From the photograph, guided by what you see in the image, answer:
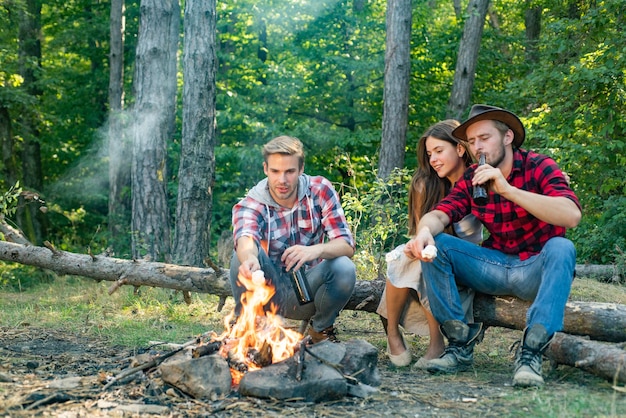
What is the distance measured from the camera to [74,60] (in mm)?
18016

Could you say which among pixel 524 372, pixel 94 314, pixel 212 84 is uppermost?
pixel 212 84

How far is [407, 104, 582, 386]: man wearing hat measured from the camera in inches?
161

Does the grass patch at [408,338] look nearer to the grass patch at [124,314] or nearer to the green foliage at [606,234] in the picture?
the grass patch at [124,314]

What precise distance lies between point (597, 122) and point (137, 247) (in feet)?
22.4

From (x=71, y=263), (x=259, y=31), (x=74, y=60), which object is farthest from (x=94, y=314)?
(x=74, y=60)

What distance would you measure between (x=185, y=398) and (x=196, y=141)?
5.56 metres

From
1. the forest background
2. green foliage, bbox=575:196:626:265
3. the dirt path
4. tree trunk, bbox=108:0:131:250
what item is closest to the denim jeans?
the dirt path

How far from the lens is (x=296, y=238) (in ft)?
15.6

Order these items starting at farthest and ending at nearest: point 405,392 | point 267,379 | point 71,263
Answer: point 71,263
point 405,392
point 267,379

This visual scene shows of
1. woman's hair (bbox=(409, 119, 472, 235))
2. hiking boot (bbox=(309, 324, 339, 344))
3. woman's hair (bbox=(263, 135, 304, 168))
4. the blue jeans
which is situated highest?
woman's hair (bbox=(263, 135, 304, 168))

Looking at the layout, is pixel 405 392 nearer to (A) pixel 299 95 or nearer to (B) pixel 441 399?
(B) pixel 441 399

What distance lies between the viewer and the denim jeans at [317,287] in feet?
15.2

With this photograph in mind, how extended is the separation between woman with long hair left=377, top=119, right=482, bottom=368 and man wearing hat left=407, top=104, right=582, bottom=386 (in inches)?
5.8

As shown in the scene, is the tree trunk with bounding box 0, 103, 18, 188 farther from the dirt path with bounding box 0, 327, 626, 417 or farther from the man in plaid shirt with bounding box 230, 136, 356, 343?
the man in plaid shirt with bounding box 230, 136, 356, 343
